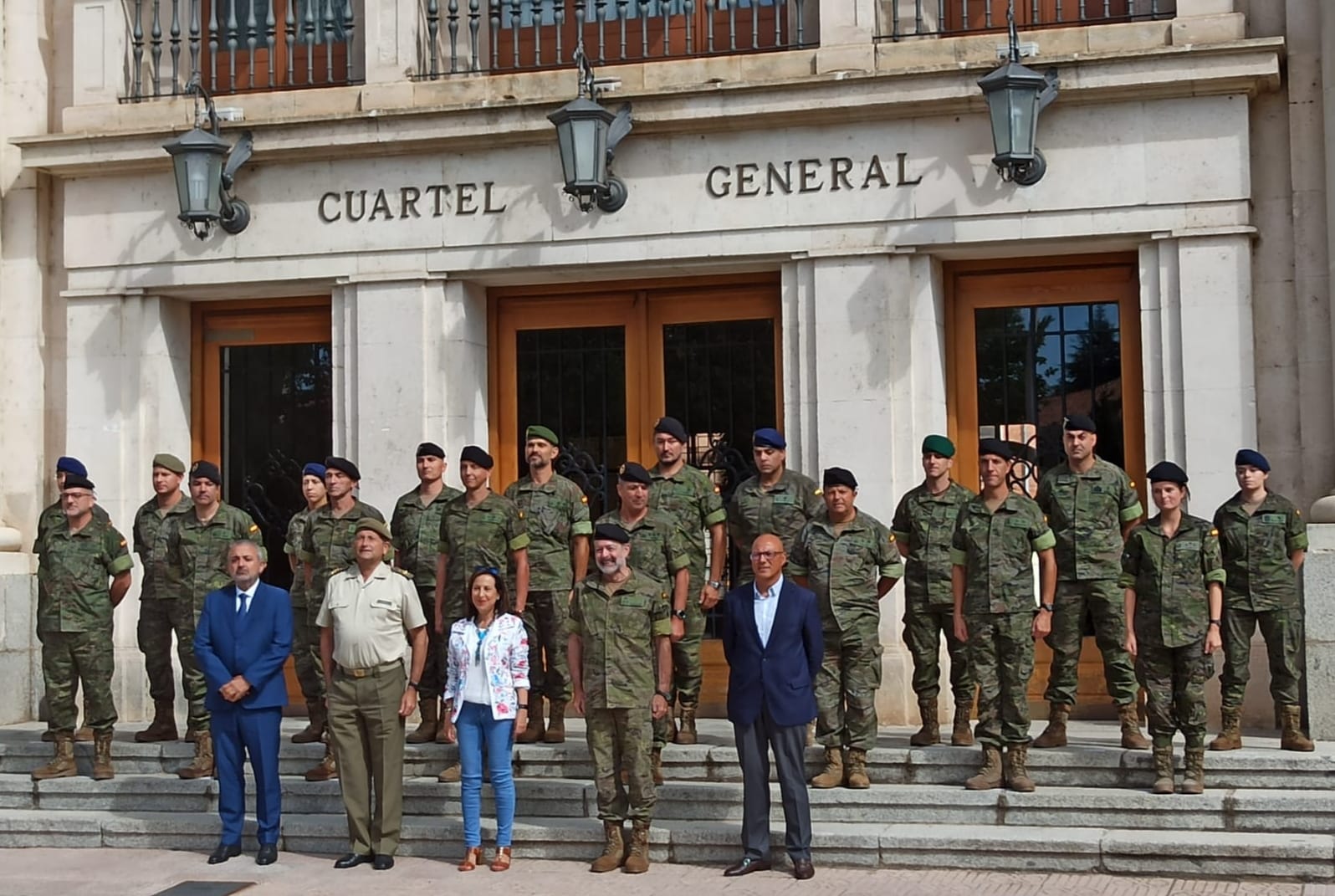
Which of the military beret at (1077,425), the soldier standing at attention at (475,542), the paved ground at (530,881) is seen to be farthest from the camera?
the soldier standing at attention at (475,542)

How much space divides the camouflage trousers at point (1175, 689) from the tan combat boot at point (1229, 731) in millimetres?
519

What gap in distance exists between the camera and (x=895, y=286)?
475 inches

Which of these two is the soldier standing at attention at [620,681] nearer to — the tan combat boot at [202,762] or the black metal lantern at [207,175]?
the tan combat boot at [202,762]

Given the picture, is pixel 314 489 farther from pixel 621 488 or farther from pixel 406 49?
pixel 406 49

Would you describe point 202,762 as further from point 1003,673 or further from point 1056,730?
point 1056,730

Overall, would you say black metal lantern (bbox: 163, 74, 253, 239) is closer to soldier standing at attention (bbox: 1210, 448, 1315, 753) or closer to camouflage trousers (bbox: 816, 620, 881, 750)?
camouflage trousers (bbox: 816, 620, 881, 750)

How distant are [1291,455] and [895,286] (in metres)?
2.77

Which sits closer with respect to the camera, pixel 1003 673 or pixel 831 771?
pixel 1003 673

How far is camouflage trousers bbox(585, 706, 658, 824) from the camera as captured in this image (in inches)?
368

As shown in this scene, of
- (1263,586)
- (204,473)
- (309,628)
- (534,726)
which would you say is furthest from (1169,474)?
(204,473)

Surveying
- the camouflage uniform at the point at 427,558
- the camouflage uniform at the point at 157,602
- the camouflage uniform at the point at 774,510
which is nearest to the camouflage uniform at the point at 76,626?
the camouflage uniform at the point at 157,602

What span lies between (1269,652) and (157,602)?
6970 mm

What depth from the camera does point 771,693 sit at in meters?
9.18

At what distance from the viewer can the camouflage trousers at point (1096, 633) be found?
1019 centimetres
